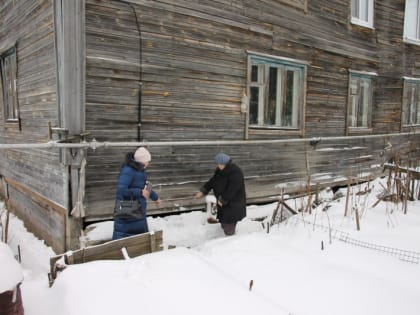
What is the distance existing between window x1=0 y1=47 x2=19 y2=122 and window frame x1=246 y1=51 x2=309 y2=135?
4.60m

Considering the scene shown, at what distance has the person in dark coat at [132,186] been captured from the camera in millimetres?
4262

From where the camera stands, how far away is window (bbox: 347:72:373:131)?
942 cm

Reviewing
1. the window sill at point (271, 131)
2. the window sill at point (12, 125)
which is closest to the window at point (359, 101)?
the window sill at point (271, 131)

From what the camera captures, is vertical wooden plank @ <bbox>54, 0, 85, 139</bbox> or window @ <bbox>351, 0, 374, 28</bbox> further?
window @ <bbox>351, 0, 374, 28</bbox>

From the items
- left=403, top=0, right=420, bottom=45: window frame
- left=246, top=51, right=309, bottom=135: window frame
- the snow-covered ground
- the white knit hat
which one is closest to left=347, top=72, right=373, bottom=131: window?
left=246, top=51, right=309, bottom=135: window frame

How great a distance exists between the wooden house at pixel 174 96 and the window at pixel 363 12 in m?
0.04

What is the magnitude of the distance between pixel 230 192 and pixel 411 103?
9.20 m

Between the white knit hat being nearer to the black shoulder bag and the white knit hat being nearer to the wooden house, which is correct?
the black shoulder bag

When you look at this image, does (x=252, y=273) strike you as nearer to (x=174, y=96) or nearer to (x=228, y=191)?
(x=228, y=191)

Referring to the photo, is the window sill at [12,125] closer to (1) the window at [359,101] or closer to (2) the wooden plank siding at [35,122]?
(2) the wooden plank siding at [35,122]

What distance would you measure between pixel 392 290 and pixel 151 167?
372cm

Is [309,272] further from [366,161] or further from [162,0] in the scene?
[366,161]

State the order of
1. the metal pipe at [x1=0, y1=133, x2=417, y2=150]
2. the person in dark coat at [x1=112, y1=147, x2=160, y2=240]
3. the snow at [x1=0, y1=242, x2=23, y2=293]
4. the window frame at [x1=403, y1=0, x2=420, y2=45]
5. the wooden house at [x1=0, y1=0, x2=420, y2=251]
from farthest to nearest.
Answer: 1. the window frame at [x1=403, y1=0, x2=420, y2=45]
2. the wooden house at [x1=0, y1=0, x2=420, y2=251]
3. the metal pipe at [x1=0, y1=133, x2=417, y2=150]
4. the person in dark coat at [x1=112, y1=147, x2=160, y2=240]
5. the snow at [x1=0, y1=242, x2=23, y2=293]

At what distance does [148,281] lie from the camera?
10.00 feet
